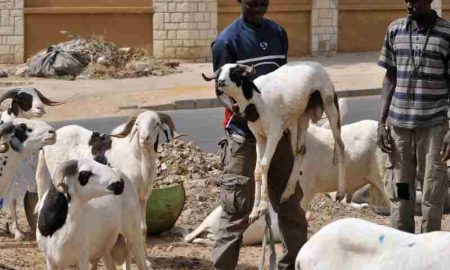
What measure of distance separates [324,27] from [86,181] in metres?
23.7

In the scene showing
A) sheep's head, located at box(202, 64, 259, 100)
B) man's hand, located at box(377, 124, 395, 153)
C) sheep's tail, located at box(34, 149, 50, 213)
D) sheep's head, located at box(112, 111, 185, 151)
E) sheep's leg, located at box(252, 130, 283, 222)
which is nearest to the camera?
sheep's head, located at box(202, 64, 259, 100)

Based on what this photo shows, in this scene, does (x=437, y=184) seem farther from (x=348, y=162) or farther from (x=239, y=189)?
(x=348, y=162)

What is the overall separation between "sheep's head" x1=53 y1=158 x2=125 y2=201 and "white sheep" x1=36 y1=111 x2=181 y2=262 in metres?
1.33

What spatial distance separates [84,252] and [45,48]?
20.6 metres

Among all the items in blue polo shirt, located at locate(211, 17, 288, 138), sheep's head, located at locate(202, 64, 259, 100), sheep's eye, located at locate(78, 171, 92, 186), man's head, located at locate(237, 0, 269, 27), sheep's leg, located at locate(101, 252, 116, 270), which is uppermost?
man's head, located at locate(237, 0, 269, 27)

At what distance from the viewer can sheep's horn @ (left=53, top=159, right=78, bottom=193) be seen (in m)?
7.57

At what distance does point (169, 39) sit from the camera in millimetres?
28641

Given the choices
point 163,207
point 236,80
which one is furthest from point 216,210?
point 236,80

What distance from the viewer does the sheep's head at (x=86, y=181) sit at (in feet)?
24.9

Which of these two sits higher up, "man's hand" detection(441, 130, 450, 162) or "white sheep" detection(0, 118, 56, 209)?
"man's hand" detection(441, 130, 450, 162)

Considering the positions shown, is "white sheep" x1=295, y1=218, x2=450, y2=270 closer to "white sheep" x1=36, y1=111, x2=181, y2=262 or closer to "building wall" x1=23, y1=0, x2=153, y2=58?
"white sheep" x1=36, y1=111, x2=181, y2=262

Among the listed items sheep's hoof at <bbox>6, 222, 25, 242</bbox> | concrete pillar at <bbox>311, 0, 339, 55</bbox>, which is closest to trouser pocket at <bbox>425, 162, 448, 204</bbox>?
sheep's hoof at <bbox>6, 222, 25, 242</bbox>

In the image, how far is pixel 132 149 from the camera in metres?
9.60

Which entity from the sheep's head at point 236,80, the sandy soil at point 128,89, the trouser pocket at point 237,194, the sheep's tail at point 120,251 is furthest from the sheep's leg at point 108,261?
the sandy soil at point 128,89
